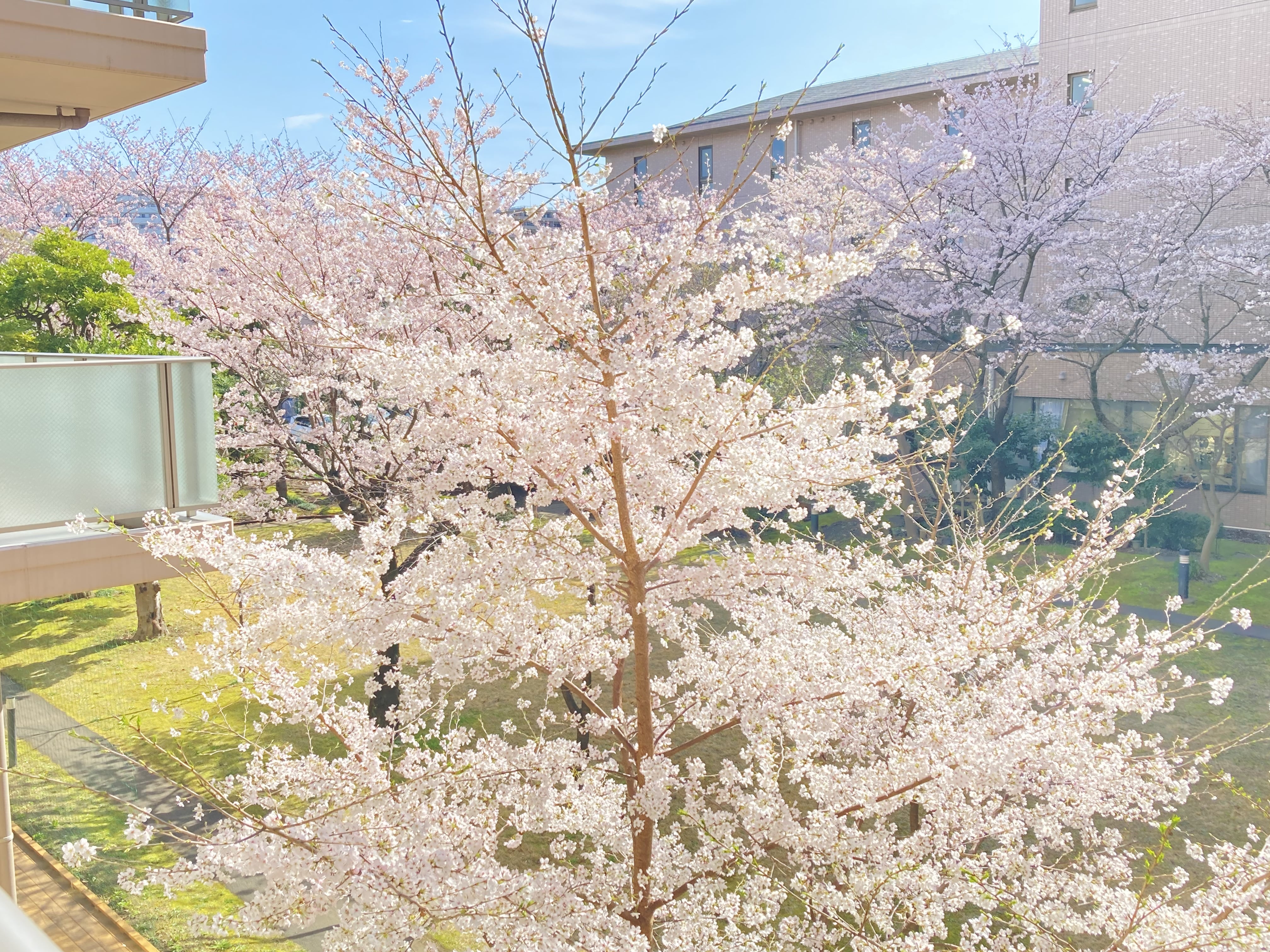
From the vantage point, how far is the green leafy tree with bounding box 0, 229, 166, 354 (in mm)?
10898

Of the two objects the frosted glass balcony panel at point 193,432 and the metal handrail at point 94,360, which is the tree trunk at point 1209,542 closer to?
the frosted glass balcony panel at point 193,432

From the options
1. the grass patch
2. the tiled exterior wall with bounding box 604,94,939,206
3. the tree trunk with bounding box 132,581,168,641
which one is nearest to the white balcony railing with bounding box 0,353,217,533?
the grass patch

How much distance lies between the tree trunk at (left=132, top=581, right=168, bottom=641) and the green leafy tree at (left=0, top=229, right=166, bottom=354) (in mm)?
3245

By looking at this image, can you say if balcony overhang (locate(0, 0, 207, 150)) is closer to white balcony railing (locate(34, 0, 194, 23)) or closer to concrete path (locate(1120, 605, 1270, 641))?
white balcony railing (locate(34, 0, 194, 23))

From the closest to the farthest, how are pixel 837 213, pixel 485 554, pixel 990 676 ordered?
pixel 837 213
pixel 485 554
pixel 990 676

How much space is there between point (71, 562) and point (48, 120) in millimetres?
2782

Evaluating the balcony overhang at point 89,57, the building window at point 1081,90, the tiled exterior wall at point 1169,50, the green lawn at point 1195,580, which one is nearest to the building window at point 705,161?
the tiled exterior wall at point 1169,50

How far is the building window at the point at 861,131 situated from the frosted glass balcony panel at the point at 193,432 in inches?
695

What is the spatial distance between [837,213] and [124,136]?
975 inches

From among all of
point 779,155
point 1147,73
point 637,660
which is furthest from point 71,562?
point 779,155

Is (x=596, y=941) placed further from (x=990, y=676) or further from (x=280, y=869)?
(x=990, y=676)

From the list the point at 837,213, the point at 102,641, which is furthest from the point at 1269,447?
the point at 102,641

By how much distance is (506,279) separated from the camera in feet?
10.8

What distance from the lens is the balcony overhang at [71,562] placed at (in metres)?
4.57
